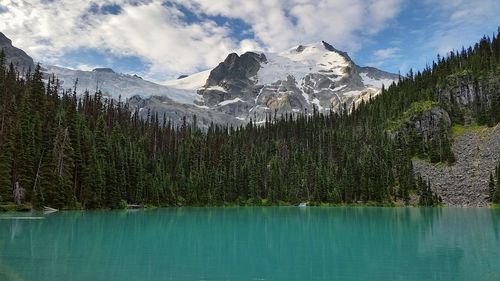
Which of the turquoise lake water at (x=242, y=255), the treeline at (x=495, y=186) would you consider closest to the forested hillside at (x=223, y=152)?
the treeline at (x=495, y=186)

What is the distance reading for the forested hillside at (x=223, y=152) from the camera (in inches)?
3329

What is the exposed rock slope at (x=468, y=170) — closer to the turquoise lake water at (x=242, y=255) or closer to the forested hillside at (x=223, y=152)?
the forested hillside at (x=223, y=152)

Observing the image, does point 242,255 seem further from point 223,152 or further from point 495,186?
point 223,152

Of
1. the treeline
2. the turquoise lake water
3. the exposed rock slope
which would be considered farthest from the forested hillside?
the turquoise lake water

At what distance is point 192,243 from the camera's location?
37969 mm

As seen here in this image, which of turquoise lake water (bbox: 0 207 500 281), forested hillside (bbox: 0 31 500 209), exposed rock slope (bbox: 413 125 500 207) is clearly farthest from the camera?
exposed rock slope (bbox: 413 125 500 207)

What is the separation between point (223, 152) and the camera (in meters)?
164

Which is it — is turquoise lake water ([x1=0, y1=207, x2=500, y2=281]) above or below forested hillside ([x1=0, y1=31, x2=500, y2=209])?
below

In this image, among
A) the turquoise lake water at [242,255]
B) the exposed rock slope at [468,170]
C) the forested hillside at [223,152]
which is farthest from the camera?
the exposed rock slope at [468,170]

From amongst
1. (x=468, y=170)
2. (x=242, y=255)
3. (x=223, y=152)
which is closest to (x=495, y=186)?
(x=468, y=170)

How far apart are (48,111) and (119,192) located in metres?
23.4

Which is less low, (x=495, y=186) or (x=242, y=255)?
(x=495, y=186)

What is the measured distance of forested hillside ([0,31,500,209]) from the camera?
277ft

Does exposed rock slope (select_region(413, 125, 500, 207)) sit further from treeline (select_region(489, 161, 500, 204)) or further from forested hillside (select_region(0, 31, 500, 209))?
forested hillside (select_region(0, 31, 500, 209))
